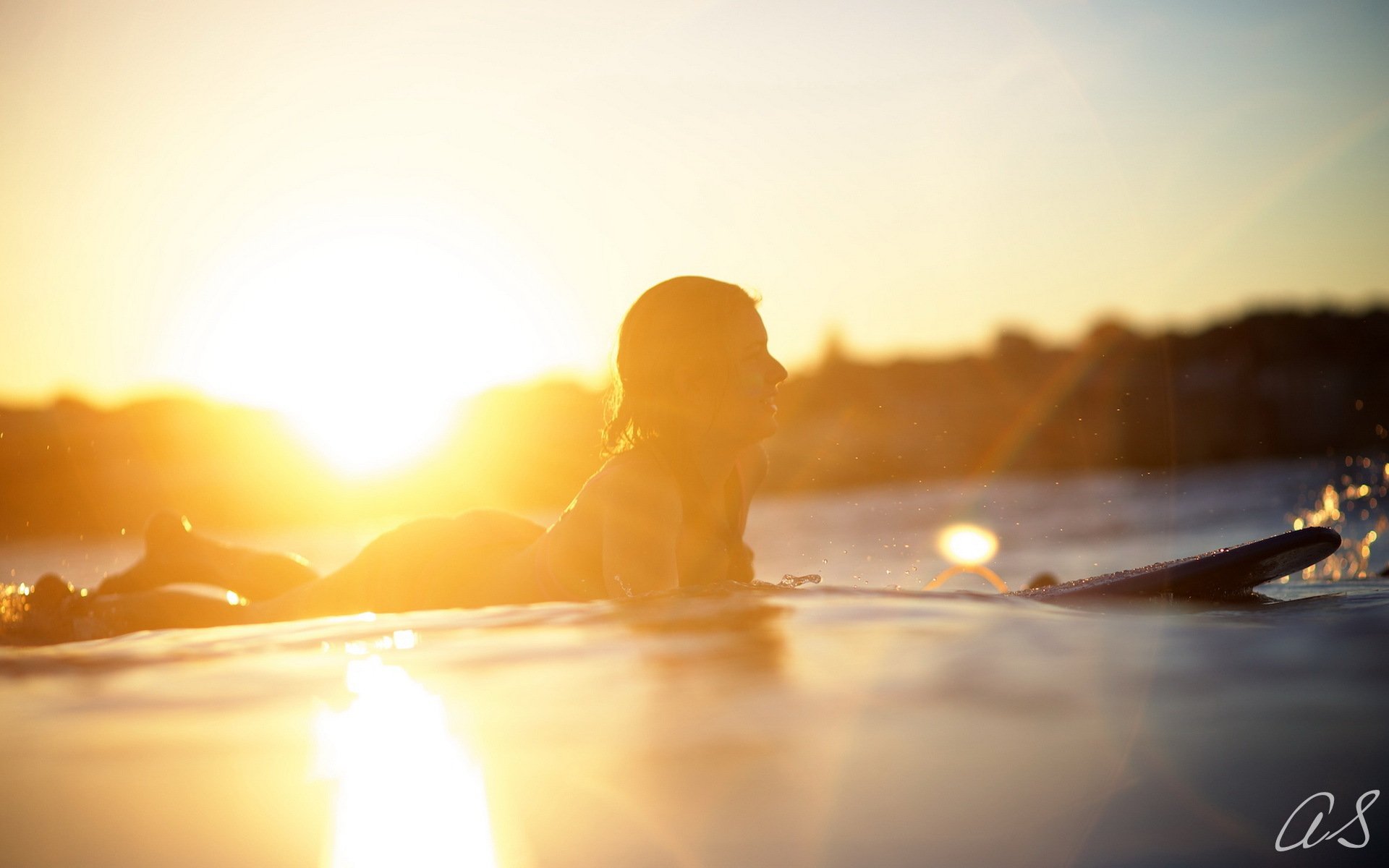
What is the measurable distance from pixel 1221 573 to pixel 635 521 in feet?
6.26

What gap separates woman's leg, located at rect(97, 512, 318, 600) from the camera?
16.9 feet

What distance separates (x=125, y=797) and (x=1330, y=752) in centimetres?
195

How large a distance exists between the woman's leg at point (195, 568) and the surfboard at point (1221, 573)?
12.5ft

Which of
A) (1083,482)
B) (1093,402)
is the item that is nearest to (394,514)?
(1083,482)

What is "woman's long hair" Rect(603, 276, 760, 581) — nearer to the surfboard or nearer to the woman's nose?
the woman's nose

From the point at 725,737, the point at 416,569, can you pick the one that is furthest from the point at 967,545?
the point at 725,737

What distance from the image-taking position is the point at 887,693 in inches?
76.0

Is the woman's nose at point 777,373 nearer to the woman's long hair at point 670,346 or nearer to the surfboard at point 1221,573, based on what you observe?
the woman's long hair at point 670,346

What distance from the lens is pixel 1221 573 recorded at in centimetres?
312

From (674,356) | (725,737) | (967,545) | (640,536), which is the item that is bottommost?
(725,737)

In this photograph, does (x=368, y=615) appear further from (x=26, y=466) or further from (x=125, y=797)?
(x=26, y=466)

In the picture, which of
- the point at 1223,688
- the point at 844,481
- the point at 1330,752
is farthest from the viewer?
the point at 844,481
